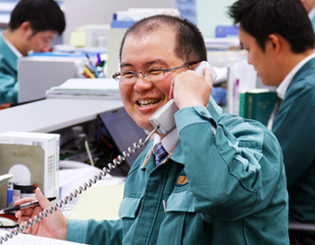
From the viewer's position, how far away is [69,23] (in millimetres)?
5949

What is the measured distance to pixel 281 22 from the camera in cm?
176

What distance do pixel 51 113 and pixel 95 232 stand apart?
0.69 meters

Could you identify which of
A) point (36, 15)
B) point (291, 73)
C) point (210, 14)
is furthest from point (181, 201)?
point (210, 14)

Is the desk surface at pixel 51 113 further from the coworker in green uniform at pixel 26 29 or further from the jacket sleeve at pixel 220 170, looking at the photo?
the coworker in green uniform at pixel 26 29

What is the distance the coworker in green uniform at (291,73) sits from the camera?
155 cm

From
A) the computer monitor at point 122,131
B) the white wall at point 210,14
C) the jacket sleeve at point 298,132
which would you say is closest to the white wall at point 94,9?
the white wall at point 210,14

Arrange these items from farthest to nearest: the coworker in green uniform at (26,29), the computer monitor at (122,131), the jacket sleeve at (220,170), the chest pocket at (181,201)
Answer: the coworker in green uniform at (26,29)
the computer monitor at (122,131)
the chest pocket at (181,201)
the jacket sleeve at (220,170)

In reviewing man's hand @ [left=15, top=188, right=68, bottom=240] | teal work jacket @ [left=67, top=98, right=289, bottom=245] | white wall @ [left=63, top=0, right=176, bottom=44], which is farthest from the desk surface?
white wall @ [left=63, top=0, right=176, bottom=44]

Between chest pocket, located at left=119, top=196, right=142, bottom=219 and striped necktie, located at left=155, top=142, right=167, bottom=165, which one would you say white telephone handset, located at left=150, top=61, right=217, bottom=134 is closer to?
striped necktie, located at left=155, top=142, right=167, bottom=165

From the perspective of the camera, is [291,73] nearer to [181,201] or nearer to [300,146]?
[300,146]

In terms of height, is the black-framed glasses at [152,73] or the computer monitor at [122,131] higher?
the black-framed glasses at [152,73]

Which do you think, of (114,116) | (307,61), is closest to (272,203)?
(114,116)

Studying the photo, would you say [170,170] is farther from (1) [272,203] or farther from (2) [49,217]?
(2) [49,217]

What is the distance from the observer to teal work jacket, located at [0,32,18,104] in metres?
2.66
